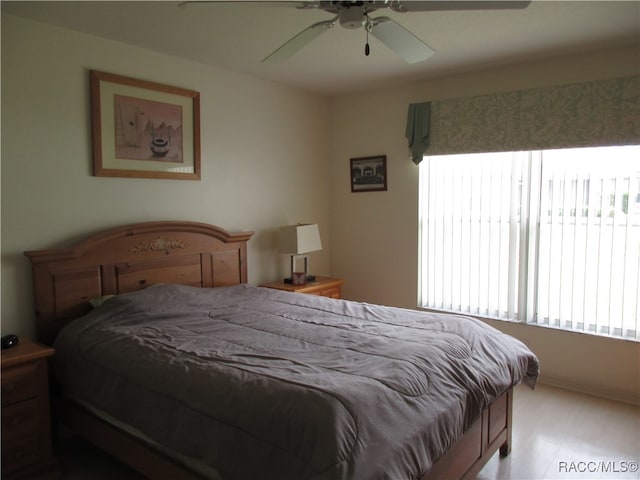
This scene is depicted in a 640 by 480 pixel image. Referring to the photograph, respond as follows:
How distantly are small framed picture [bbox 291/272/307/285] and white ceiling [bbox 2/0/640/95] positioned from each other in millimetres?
1746

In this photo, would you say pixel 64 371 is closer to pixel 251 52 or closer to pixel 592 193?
pixel 251 52

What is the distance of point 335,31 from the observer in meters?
2.87

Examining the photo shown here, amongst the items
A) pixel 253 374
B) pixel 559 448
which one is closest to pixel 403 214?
pixel 559 448

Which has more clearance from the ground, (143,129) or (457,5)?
(457,5)

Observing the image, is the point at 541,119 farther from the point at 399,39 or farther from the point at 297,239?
the point at 297,239

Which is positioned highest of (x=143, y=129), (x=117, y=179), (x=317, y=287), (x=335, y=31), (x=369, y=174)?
(x=335, y=31)

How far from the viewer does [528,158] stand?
142 inches

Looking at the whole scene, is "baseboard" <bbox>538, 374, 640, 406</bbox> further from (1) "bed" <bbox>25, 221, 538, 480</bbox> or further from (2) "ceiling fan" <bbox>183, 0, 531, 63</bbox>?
(2) "ceiling fan" <bbox>183, 0, 531, 63</bbox>

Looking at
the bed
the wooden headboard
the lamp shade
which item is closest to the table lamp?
the lamp shade

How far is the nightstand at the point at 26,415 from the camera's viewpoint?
2205 mm

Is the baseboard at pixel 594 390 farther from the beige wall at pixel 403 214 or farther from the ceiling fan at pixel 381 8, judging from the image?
the ceiling fan at pixel 381 8

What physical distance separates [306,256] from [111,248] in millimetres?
1908

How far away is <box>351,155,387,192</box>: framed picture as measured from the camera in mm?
4410

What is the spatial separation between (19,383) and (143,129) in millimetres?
1769
